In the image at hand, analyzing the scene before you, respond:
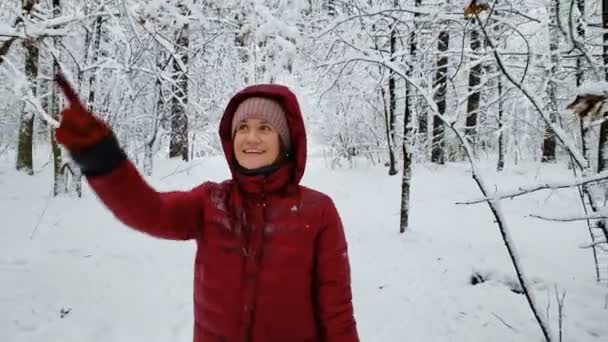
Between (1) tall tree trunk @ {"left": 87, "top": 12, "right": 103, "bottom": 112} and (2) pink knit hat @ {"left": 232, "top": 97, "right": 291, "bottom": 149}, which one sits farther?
(1) tall tree trunk @ {"left": 87, "top": 12, "right": 103, "bottom": 112}

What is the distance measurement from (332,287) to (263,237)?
1.15ft

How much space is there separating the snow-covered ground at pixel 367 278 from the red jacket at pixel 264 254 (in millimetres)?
996

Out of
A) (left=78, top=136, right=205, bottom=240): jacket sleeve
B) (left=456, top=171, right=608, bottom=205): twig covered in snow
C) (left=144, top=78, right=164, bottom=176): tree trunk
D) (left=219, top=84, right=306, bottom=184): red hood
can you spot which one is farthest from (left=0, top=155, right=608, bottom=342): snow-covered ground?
(left=144, top=78, right=164, bottom=176): tree trunk

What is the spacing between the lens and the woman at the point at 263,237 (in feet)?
5.41

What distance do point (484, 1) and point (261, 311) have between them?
1939 millimetres

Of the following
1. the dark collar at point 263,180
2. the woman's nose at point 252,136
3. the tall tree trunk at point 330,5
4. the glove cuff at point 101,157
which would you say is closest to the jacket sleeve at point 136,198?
the glove cuff at point 101,157

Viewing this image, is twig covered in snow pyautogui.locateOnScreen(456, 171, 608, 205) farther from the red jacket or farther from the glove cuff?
the glove cuff

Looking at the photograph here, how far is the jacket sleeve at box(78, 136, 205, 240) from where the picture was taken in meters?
1.33

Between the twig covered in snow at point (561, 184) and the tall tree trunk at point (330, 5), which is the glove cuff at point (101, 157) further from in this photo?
the tall tree trunk at point (330, 5)

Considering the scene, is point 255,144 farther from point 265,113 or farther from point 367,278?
point 367,278

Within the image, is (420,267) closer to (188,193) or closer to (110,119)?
(188,193)

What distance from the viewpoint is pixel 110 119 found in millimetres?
11086

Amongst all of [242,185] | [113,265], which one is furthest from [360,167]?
[242,185]

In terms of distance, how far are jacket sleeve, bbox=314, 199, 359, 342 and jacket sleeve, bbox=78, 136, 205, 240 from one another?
53 cm
